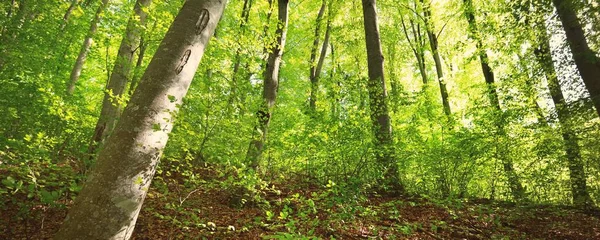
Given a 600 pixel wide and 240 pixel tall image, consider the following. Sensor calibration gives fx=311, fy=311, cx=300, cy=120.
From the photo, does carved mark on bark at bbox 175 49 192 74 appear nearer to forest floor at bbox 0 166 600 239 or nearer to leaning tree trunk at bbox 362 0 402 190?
forest floor at bbox 0 166 600 239

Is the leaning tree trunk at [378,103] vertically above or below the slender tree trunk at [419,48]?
below

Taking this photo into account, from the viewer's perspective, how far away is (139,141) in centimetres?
214

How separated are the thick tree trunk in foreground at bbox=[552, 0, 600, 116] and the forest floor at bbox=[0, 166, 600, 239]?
89.3 inches

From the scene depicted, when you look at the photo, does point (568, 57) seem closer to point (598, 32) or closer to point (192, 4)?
point (598, 32)

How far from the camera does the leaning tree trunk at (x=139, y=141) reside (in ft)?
Result: 6.49

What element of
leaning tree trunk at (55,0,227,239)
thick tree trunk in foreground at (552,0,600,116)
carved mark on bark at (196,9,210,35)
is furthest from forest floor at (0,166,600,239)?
thick tree trunk in foreground at (552,0,600,116)

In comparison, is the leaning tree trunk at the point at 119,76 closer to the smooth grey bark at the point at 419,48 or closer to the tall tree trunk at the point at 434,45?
the tall tree trunk at the point at 434,45

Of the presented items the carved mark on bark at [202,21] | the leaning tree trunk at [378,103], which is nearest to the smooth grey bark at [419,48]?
the leaning tree trunk at [378,103]

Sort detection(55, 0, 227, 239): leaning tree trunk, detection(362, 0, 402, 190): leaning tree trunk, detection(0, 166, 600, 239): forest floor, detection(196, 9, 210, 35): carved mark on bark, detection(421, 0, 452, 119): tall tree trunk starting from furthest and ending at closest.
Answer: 1. detection(421, 0, 452, 119): tall tree trunk
2. detection(362, 0, 402, 190): leaning tree trunk
3. detection(0, 166, 600, 239): forest floor
4. detection(196, 9, 210, 35): carved mark on bark
5. detection(55, 0, 227, 239): leaning tree trunk

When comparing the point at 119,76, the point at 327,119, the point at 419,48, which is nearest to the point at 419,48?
the point at 419,48

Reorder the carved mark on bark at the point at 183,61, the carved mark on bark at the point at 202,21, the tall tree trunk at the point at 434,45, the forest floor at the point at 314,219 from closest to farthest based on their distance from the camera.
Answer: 1. the carved mark on bark at the point at 183,61
2. the carved mark on bark at the point at 202,21
3. the forest floor at the point at 314,219
4. the tall tree trunk at the point at 434,45

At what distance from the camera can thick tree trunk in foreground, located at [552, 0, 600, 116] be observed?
407 cm

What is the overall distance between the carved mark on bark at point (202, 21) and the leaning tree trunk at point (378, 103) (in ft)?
12.9

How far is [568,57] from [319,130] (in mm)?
4136
